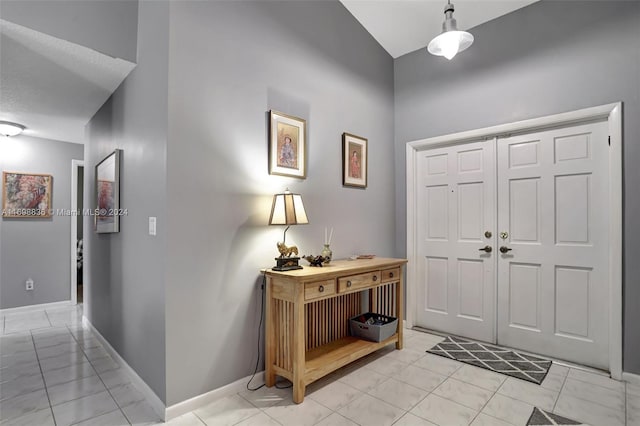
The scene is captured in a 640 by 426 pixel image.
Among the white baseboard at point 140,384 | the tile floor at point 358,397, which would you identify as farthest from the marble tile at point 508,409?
the white baseboard at point 140,384

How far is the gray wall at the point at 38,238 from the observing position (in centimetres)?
419

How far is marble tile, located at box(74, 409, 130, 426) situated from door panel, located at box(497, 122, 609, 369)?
307 cm

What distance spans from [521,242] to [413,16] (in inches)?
94.0

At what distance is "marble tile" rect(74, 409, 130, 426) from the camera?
191 centimetres

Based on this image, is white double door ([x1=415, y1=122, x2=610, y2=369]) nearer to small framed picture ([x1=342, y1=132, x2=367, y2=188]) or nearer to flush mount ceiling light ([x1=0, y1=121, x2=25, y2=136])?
small framed picture ([x1=342, y1=132, x2=367, y2=188])

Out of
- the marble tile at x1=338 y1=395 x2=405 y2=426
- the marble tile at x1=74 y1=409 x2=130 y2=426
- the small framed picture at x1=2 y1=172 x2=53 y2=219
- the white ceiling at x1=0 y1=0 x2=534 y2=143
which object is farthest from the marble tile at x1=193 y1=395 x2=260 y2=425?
the small framed picture at x1=2 y1=172 x2=53 y2=219

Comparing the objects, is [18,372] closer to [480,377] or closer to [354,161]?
[354,161]

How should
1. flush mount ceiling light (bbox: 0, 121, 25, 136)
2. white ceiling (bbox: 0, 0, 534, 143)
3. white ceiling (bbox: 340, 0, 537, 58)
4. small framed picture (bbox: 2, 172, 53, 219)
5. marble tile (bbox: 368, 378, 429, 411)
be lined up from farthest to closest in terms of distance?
small framed picture (bbox: 2, 172, 53, 219) < flush mount ceiling light (bbox: 0, 121, 25, 136) < white ceiling (bbox: 340, 0, 537, 58) < white ceiling (bbox: 0, 0, 534, 143) < marble tile (bbox: 368, 378, 429, 411)

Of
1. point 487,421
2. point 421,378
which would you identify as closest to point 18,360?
point 421,378

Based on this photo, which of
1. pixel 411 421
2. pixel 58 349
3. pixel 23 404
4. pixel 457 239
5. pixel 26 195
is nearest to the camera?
pixel 411 421

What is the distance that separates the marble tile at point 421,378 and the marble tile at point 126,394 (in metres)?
→ 1.82

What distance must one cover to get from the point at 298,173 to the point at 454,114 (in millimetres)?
1799

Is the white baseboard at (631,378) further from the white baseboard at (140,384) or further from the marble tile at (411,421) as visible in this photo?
the white baseboard at (140,384)

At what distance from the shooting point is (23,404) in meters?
2.14
